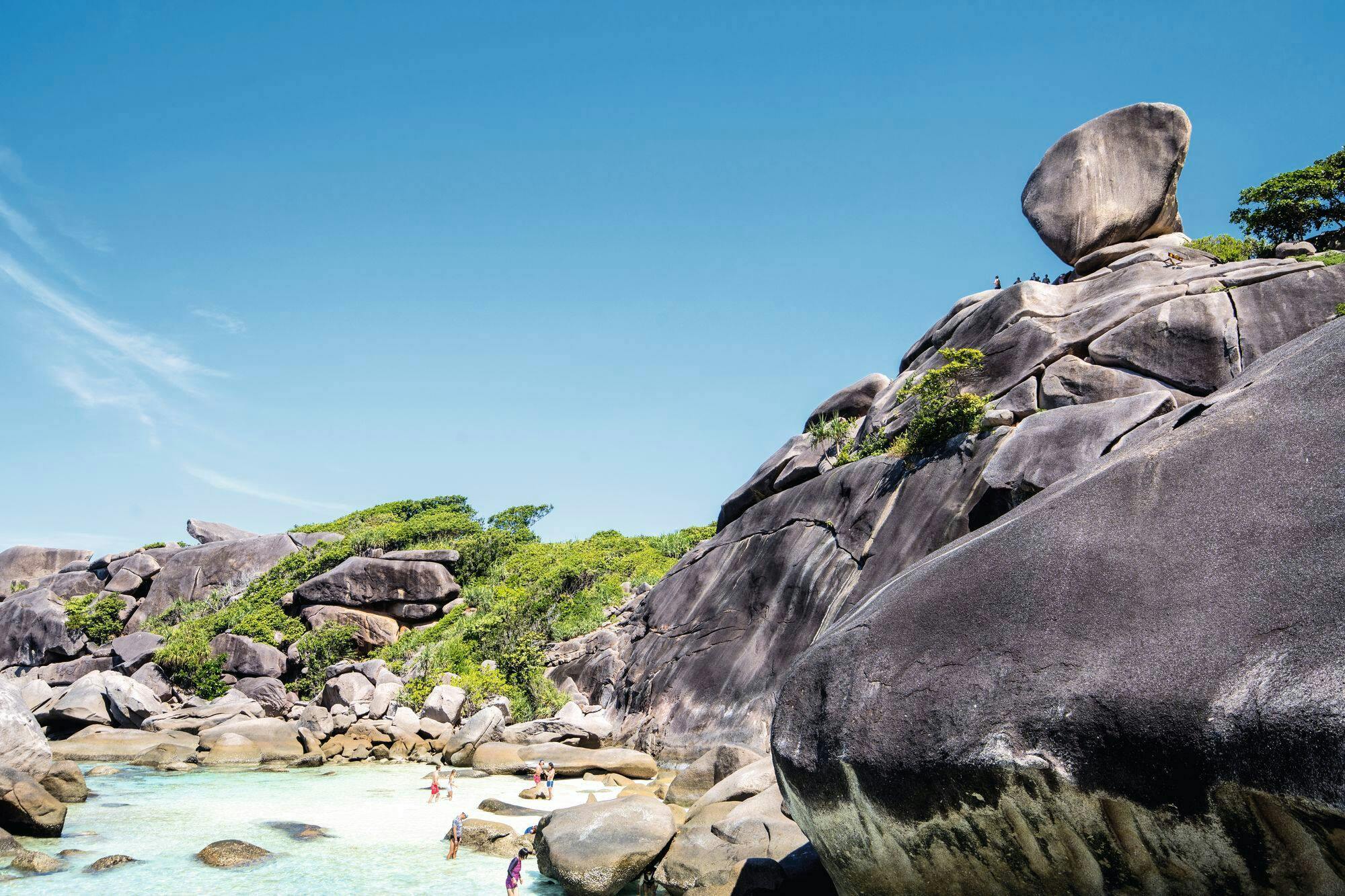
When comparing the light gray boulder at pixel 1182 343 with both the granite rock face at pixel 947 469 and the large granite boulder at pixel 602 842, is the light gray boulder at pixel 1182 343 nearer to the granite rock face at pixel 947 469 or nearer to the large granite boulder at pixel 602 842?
the granite rock face at pixel 947 469

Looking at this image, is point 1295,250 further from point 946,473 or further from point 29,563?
point 29,563

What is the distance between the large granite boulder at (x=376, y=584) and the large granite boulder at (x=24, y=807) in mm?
23747

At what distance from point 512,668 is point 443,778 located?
338 inches

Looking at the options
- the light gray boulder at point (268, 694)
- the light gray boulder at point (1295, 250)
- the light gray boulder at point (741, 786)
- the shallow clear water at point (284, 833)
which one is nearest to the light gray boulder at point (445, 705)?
the shallow clear water at point (284, 833)

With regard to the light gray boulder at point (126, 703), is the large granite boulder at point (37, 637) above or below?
above

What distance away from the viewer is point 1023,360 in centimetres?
2005

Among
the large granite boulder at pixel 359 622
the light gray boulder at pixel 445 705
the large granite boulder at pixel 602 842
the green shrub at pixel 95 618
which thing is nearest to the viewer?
the large granite boulder at pixel 602 842

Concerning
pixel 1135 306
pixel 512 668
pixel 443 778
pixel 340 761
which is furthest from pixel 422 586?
pixel 1135 306

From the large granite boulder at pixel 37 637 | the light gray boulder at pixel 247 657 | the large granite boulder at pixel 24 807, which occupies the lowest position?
the large granite boulder at pixel 24 807

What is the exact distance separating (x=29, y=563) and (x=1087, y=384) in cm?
5832

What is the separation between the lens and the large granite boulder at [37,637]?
37.8m

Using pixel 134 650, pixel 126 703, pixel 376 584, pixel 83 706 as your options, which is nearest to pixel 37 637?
pixel 134 650

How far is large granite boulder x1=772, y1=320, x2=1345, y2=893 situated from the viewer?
496 centimetres

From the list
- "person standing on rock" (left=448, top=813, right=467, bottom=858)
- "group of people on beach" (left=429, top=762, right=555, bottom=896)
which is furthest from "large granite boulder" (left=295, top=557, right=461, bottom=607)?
"person standing on rock" (left=448, top=813, right=467, bottom=858)
